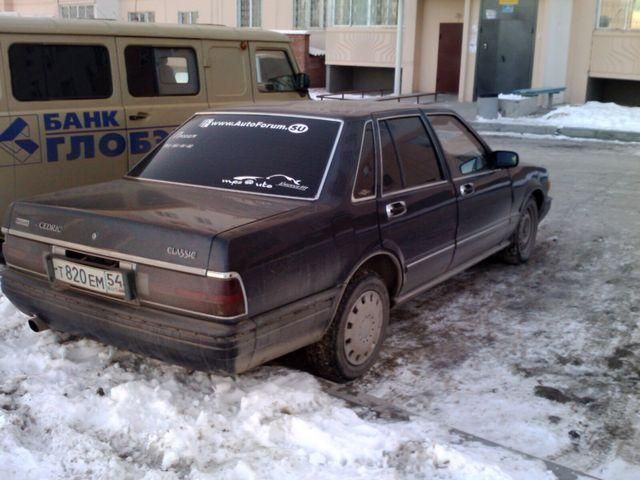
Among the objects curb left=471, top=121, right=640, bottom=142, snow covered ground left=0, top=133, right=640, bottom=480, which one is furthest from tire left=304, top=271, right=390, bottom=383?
curb left=471, top=121, right=640, bottom=142

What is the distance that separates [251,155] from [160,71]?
3.22 meters

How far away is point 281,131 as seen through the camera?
4.50 m

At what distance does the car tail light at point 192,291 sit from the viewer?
3.34 metres

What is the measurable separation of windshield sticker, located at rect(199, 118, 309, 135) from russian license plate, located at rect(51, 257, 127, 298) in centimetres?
145

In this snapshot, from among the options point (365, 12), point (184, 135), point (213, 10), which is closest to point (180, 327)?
point (184, 135)

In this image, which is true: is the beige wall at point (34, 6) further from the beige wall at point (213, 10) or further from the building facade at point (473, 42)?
the building facade at point (473, 42)

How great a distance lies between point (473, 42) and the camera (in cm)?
2031

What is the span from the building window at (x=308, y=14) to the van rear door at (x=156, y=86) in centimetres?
1943

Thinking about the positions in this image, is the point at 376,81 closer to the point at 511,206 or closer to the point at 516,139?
the point at 516,139

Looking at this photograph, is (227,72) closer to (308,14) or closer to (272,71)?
(272,71)

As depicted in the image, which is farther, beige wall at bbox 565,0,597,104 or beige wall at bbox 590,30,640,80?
beige wall at bbox 565,0,597,104

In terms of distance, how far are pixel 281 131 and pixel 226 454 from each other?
204 cm

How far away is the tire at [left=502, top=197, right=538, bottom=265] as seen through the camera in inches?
253

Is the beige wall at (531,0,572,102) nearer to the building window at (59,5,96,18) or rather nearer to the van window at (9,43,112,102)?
the van window at (9,43,112,102)
